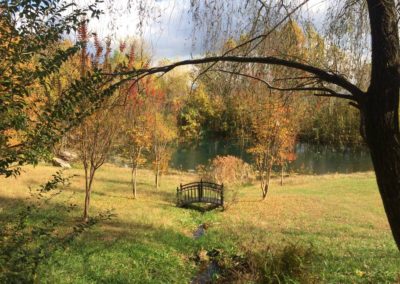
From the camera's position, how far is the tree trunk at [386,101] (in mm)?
2771

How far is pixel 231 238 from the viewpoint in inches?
418

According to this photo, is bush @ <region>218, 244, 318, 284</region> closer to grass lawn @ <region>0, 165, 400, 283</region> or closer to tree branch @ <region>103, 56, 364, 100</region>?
grass lawn @ <region>0, 165, 400, 283</region>

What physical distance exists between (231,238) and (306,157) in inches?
1264

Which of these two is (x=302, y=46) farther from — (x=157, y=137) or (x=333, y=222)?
(x=157, y=137)

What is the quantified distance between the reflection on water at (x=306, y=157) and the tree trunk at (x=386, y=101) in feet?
98.6

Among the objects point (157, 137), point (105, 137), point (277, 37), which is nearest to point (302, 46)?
point (277, 37)

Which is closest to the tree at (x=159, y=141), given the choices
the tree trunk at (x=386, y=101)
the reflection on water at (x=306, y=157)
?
the reflection on water at (x=306, y=157)

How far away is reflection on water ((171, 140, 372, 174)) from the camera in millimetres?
34219

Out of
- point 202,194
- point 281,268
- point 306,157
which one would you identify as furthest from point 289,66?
point 306,157

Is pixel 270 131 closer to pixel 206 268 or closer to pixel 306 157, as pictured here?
pixel 206 268

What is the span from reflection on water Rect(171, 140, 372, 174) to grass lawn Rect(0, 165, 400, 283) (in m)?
13.5

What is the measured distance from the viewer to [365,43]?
3.14 meters

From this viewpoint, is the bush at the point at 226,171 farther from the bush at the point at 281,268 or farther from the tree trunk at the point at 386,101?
the tree trunk at the point at 386,101

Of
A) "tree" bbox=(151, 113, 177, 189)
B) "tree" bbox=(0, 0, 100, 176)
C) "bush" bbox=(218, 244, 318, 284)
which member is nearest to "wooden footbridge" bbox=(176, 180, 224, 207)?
"tree" bbox=(151, 113, 177, 189)
